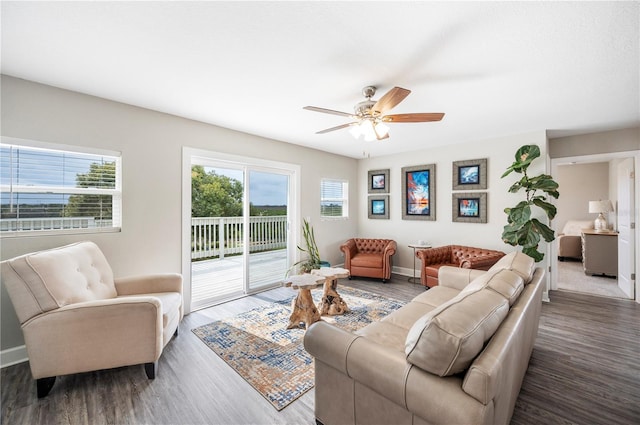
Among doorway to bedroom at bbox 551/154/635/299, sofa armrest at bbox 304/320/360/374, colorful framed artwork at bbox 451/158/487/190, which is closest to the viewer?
sofa armrest at bbox 304/320/360/374

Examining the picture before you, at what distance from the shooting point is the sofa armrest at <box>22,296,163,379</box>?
1887 millimetres

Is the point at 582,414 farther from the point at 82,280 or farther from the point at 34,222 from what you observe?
the point at 34,222

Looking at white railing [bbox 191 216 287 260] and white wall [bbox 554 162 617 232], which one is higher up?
white wall [bbox 554 162 617 232]

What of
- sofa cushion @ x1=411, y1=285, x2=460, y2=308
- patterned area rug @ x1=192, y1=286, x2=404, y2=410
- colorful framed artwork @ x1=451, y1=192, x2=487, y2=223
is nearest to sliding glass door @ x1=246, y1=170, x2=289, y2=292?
patterned area rug @ x1=192, y1=286, x2=404, y2=410

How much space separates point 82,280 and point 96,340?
554mm

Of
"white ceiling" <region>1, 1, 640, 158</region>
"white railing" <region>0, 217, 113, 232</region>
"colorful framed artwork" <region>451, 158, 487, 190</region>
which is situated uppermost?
"white ceiling" <region>1, 1, 640, 158</region>

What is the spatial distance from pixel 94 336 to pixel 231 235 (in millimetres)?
3124

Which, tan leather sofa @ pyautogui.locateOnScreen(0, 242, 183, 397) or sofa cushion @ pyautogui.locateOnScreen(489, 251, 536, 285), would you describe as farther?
sofa cushion @ pyautogui.locateOnScreen(489, 251, 536, 285)

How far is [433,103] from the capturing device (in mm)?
2961

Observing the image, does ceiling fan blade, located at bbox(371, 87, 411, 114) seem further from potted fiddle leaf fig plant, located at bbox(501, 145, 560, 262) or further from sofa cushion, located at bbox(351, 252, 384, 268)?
sofa cushion, located at bbox(351, 252, 384, 268)

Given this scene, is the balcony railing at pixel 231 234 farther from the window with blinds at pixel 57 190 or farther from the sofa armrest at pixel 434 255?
the sofa armrest at pixel 434 255

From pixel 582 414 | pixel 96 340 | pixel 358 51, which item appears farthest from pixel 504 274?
pixel 96 340

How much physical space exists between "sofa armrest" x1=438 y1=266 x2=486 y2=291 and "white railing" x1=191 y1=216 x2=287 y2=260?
272 cm

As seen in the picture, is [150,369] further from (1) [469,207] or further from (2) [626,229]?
(2) [626,229]
